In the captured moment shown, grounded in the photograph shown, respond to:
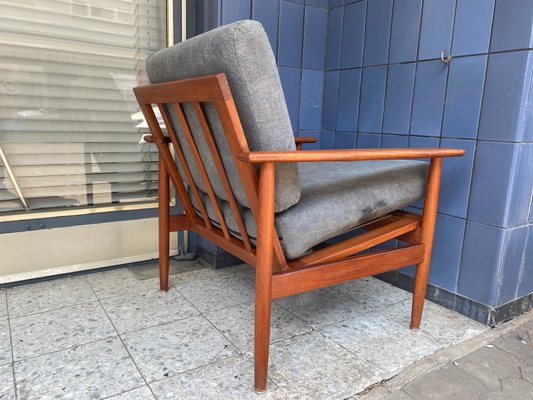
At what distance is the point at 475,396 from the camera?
1153 mm

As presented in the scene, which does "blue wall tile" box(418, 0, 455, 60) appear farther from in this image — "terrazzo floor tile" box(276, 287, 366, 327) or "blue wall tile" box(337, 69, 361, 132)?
"terrazzo floor tile" box(276, 287, 366, 327)

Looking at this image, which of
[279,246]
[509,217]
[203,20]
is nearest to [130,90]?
[203,20]

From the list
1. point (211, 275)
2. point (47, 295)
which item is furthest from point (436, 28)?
point (47, 295)

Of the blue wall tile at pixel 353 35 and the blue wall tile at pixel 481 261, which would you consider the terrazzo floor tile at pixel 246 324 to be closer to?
the blue wall tile at pixel 481 261

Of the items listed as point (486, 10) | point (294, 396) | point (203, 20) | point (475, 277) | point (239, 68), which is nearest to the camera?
point (239, 68)

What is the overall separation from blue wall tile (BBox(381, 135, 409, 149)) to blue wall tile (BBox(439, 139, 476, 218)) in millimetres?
189

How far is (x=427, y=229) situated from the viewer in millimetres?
1410

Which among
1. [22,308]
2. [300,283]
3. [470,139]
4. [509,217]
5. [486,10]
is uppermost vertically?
[486,10]

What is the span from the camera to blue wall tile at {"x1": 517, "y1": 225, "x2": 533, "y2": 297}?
5.21 feet

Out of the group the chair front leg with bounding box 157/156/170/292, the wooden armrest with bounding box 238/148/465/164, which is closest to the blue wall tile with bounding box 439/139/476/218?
the wooden armrest with bounding box 238/148/465/164

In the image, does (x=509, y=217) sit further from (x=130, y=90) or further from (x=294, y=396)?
(x=130, y=90)

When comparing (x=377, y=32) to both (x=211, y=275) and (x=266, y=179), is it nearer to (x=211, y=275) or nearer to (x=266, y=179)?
(x=266, y=179)

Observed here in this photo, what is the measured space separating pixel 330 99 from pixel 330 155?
1.23 m

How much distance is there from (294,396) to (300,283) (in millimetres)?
301
